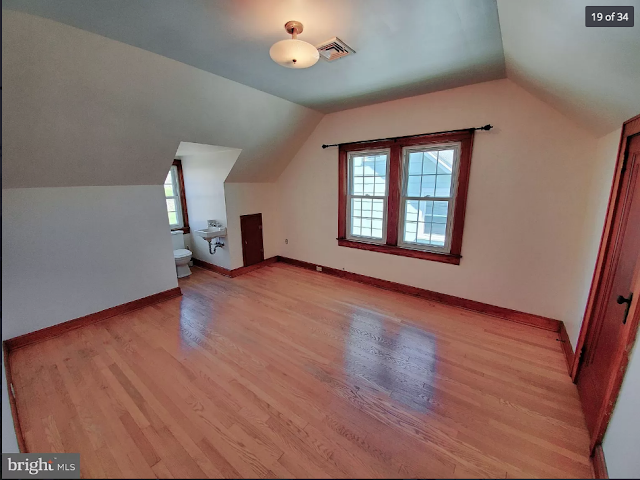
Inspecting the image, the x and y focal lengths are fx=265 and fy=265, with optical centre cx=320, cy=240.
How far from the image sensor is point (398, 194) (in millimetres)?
3486

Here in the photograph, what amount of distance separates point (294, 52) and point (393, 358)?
2460mm

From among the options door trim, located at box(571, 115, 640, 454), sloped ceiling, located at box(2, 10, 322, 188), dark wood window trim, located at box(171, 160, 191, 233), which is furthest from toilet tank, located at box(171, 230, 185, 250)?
door trim, located at box(571, 115, 640, 454)

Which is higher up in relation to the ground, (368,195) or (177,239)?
(368,195)

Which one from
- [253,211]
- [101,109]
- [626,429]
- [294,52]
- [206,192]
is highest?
[294,52]

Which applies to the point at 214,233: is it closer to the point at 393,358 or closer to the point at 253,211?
the point at 253,211

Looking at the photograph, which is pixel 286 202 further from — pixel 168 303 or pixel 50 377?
pixel 50 377

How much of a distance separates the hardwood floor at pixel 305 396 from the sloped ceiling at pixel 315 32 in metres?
2.27

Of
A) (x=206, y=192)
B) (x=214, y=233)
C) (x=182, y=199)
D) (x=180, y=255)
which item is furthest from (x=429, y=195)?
(x=182, y=199)

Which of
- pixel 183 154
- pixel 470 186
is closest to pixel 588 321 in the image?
pixel 470 186

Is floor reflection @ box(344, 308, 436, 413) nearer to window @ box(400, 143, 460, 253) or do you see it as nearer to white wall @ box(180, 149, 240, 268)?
window @ box(400, 143, 460, 253)

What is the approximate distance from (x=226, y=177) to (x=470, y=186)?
10.6ft

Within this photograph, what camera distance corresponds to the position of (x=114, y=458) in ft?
4.56

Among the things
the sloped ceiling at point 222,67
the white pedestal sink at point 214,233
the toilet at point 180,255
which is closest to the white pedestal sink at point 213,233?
the white pedestal sink at point 214,233

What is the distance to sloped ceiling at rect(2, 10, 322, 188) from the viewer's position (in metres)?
1.80
